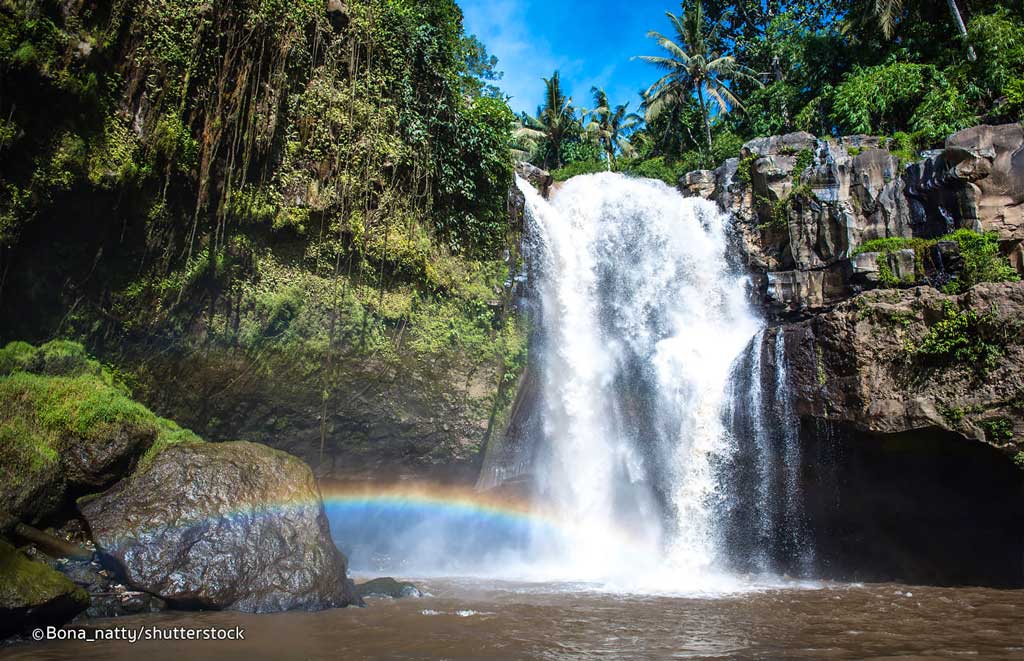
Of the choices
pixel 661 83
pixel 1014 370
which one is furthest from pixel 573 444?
pixel 661 83

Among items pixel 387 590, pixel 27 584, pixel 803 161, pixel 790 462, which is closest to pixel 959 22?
pixel 803 161

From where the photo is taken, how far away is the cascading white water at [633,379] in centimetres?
1328

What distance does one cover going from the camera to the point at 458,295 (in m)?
13.4

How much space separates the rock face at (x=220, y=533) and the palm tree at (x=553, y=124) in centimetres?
2910

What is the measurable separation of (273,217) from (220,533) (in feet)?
18.5

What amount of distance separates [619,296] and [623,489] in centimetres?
487

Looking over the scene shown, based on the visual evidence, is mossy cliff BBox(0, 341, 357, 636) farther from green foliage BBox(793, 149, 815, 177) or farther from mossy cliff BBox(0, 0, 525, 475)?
green foliage BBox(793, 149, 815, 177)

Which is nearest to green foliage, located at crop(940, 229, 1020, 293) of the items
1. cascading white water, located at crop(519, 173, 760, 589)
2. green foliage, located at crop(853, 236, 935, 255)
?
green foliage, located at crop(853, 236, 935, 255)

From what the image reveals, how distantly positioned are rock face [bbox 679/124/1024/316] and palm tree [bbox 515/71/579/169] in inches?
637

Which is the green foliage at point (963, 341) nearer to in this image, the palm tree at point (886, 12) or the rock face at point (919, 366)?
the rock face at point (919, 366)

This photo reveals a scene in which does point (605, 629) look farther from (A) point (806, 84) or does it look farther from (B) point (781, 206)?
(A) point (806, 84)

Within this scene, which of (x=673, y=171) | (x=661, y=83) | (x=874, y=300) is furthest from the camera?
(x=661, y=83)

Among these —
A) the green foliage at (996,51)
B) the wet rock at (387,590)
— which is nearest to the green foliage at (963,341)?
the wet rock at (387,590)

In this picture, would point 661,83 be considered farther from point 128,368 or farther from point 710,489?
point 128,368
